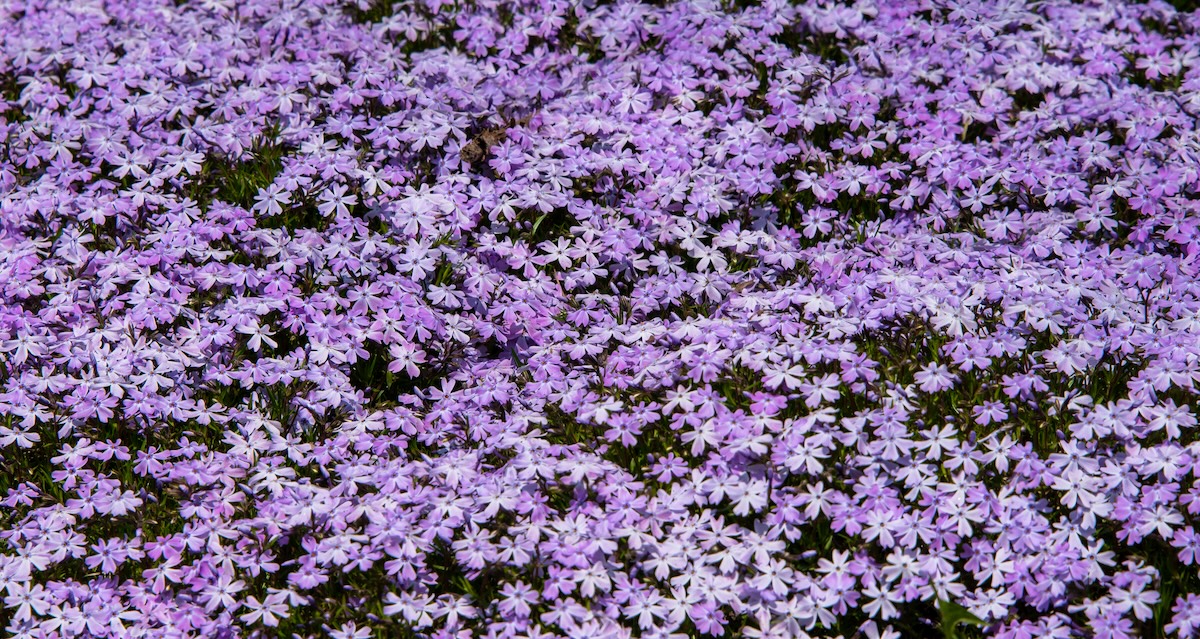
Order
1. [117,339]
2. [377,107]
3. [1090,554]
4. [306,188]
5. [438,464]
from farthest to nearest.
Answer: [377,107] < [306,188] < [117,339] < [438,464] < [1090,554]

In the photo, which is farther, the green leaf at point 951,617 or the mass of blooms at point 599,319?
the mass of blooms at point 599,319

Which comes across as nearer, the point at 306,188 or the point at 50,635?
the point at 50,635

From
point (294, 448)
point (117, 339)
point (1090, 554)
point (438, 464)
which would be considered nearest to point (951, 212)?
point (1090, 554)

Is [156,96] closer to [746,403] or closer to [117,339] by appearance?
[117,339]

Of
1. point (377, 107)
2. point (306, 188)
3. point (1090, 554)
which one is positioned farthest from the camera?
point (377, 107)

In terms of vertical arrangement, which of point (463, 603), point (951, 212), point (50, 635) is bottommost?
point (50, 635)

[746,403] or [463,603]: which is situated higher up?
[746,403]

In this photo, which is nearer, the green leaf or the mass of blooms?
the green leaf

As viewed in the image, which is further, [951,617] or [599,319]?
[599,319]
